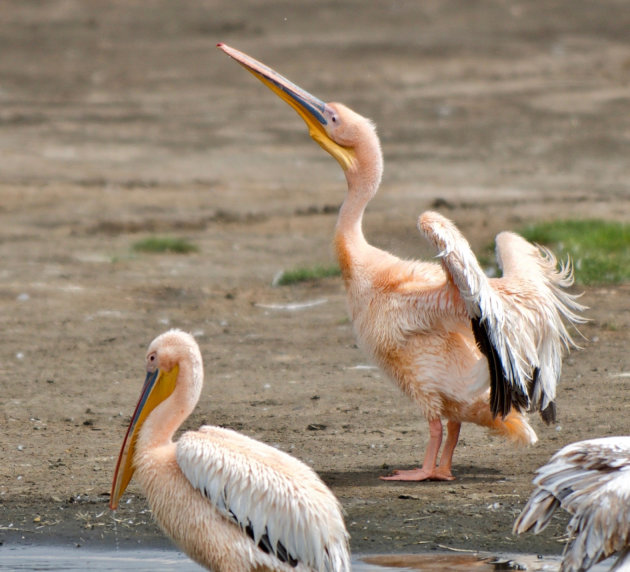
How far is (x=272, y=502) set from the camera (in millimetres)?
4516

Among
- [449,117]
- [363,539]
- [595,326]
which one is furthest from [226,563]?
[449,117]

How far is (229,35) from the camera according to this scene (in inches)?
783

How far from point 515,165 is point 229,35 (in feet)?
21.8

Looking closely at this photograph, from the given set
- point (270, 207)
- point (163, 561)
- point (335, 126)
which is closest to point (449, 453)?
point (163, 561)

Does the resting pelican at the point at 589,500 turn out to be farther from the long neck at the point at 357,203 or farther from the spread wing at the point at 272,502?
the long neck at the point at 357,203

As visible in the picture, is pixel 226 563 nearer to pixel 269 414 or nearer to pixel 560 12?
pixel 269 414

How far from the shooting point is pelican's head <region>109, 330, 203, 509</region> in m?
4.98

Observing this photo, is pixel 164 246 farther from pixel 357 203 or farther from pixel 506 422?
pixel 506 422

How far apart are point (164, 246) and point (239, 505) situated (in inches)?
268

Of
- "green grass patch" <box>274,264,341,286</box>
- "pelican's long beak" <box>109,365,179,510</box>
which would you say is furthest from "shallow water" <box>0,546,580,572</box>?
"green grass patch" <box>274,264,341,286</box>

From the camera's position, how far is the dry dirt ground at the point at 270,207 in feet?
20.1

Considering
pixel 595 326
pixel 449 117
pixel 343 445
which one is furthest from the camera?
pixel 449 117

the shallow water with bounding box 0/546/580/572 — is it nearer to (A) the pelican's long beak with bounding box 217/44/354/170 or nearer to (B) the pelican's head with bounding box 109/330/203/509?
(B) the pelican's head with bounding box 109/330/203/509

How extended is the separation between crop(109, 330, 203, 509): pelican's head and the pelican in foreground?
114 millimetres
